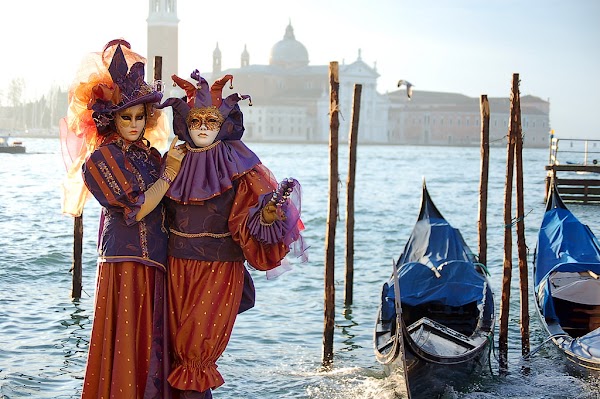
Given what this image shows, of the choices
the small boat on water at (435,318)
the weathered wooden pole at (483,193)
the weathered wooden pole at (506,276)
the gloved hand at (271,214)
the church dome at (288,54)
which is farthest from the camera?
the church dome at (288,54)

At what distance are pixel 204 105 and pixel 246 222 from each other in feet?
0.89

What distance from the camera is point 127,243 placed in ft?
6.37

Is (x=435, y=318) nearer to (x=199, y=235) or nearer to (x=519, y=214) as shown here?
(x=519, y=214)

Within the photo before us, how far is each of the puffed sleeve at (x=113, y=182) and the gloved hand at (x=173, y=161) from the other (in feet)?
0.23

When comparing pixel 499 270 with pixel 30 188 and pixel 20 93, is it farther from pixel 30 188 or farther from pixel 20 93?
pixel 20 93

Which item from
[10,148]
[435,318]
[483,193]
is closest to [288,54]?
[10,148]

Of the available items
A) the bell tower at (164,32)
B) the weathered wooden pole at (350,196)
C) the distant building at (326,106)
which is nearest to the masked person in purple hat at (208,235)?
the weathered wooden pole at (350,196)

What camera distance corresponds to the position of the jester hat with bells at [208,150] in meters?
1.93

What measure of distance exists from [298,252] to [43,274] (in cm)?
452

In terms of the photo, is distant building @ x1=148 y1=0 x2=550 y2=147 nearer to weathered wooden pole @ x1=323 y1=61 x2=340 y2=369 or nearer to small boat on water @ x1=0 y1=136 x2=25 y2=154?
small boat on water @ x1=0 y1=136 x2=25 y2=154

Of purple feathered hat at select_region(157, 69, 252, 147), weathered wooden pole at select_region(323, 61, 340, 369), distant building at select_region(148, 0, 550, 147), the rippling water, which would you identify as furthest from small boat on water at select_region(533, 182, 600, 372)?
→ distant building at select_region(148, 0, 550, 147)

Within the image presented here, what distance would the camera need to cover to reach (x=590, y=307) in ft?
12.8

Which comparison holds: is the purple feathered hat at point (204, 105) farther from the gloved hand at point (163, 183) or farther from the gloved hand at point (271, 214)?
the gloved hand at point (271, 214)

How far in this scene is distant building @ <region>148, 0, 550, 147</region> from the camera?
47372 millimetres
